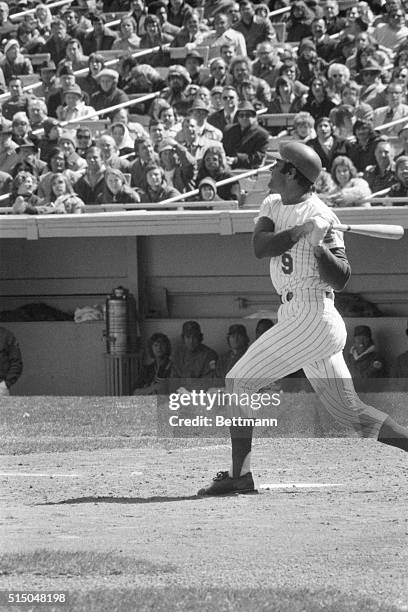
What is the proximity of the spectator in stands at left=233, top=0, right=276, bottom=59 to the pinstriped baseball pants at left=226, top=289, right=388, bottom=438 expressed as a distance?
9342 mm

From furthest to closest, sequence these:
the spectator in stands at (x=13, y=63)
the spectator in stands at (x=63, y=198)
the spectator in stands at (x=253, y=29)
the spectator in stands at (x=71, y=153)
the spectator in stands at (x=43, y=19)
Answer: the spectator in stands at (x=43, y=19)
the spectator in stands at (x=13, y=63)
the spectator in stands at (x=253, y=29)
the spectator in stands at (x=71, y=153)
the spectator in stands at (x=63, y=198)

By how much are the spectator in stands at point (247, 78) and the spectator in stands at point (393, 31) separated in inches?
60.7

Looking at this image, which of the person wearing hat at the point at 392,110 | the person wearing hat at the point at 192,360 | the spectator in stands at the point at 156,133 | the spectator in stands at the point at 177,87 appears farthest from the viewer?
the spectator in stands at the point at 177,87

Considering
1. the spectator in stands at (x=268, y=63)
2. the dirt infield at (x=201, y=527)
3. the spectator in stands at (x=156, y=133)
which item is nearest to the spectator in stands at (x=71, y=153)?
the spectator in stands at (x=156, y=133)

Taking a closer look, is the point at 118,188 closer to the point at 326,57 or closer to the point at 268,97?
the point at 268,97

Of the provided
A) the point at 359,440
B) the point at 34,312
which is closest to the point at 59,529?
the point at 359,440

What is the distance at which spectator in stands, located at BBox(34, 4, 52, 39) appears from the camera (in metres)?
17.5

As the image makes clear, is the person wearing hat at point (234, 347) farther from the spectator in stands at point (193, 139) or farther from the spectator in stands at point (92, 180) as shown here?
the spectator in stands at point (92, 180)

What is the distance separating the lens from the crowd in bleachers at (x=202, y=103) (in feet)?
41.3

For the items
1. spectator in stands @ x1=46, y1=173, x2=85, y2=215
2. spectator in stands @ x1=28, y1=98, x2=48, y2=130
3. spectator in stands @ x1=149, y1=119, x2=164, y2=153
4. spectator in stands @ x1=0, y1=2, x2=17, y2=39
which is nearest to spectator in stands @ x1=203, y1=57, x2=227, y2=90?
spectator in stands @ x1=149, y1=119, x2=164, y2=153

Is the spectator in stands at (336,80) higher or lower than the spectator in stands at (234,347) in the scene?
higher

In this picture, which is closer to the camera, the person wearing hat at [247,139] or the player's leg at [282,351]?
the player's leg at [282,351]

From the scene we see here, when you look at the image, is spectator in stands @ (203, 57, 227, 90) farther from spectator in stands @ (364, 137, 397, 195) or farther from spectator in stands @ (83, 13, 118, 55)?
spectator in stands @ (364, 137, 397, 195)

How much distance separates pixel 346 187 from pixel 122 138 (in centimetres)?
316
